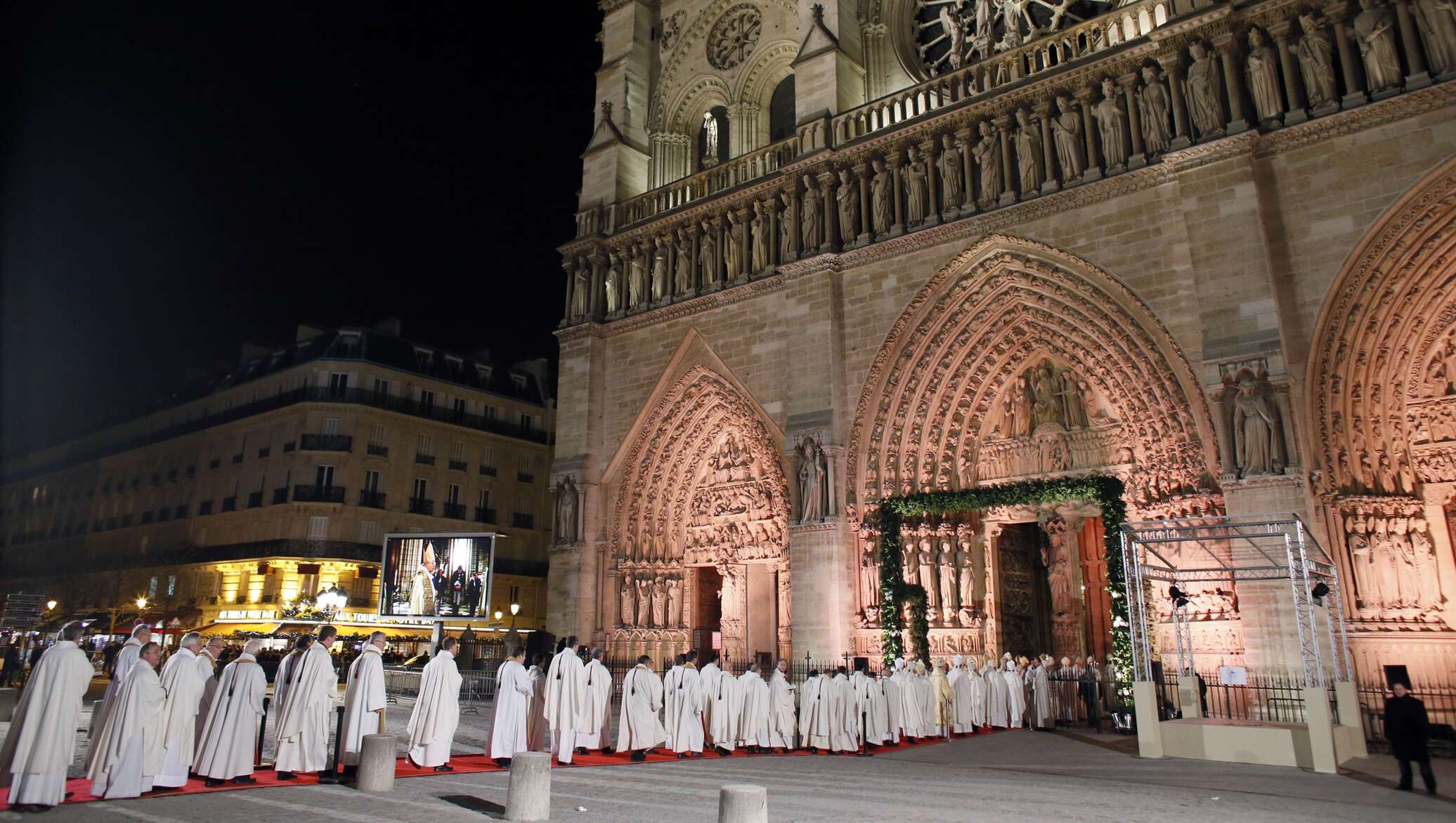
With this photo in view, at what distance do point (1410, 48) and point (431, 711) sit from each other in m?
12.5

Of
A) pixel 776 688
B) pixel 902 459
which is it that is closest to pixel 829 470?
pixel 902 459

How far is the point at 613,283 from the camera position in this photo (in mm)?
18219

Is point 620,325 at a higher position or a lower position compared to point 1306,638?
higher

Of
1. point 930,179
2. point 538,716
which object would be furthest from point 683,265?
point 538,716

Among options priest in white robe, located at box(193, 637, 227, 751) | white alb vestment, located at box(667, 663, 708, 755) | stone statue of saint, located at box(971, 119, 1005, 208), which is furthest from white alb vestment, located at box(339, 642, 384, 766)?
stone statue of saint, located at box(971, 119, 1005, 208)

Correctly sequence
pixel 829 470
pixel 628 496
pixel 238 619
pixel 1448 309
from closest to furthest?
pixel 1448 309, pixel 829 470, pixel 628 496, pixel 238 619

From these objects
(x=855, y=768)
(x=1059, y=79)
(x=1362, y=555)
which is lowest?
(x=855, y=768)

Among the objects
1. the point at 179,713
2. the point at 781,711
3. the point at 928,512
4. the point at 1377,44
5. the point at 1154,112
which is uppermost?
the point at 1154,112

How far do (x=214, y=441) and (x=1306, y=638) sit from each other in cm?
3188

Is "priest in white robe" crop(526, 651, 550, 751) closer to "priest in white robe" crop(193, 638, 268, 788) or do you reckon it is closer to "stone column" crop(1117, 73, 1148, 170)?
"priest in white robe" crop(193, 638, 268, 788)

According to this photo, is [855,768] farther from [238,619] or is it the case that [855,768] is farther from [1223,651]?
[238,619]

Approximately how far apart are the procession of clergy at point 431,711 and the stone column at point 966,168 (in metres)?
6.64

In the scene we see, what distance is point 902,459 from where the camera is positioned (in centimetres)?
1398

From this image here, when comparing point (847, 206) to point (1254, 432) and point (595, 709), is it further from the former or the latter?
point (595, 709)
